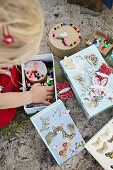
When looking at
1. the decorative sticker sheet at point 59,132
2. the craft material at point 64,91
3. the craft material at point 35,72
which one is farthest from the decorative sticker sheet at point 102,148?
→ the craft material at point 35,72

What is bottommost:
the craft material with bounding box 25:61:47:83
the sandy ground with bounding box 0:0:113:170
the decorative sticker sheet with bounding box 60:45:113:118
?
the sandy ground with bounding box 0:0:113:170

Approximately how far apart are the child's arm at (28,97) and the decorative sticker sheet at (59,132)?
88mm

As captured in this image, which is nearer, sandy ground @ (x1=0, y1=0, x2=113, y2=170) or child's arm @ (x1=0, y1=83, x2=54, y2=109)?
child's arm @ (x1=0, y1=83, x2=54, y2=109)

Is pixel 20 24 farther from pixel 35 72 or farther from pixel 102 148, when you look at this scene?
pixel 102 148

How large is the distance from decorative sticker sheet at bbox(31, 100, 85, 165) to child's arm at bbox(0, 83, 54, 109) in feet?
0.29

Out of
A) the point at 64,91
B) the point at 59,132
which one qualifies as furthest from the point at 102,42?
the point at 59,132

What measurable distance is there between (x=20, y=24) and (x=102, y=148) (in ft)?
3.32

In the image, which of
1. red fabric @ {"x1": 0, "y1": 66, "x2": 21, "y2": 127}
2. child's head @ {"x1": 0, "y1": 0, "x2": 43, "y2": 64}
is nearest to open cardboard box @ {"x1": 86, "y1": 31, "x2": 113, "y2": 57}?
red fabric @ {"x1": 0, "y1": 66, "x2": 21, "y2": 127}

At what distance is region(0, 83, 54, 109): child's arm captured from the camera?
1.07m

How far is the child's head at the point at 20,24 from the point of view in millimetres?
515

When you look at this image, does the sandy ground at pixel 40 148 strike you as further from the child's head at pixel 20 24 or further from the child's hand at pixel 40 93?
the child's head at pixel 20 24

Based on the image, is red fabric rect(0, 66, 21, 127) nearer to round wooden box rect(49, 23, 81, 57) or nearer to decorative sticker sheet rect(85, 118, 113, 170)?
round wooden box rect(49, 23, 81, 57)

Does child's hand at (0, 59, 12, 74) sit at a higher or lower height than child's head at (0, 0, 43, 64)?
lower

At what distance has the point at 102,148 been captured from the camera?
120 centimetres
